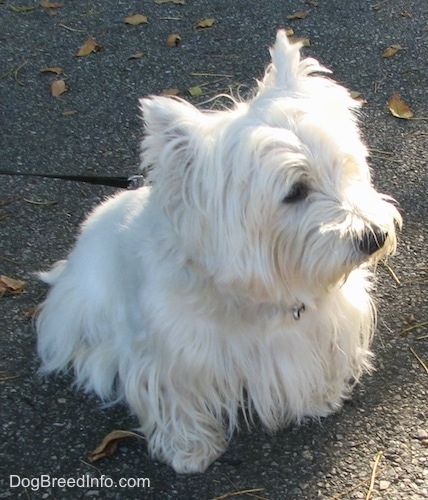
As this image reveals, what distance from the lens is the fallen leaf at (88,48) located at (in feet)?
17.5

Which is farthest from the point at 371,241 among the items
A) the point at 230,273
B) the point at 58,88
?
the point at 58,88

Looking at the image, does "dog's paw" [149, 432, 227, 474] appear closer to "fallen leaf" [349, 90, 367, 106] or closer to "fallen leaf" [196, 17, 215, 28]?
"fallen leaf" [349, 90, 367, 106]

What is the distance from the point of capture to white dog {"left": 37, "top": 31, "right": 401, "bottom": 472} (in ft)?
6.98

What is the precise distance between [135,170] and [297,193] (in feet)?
7.04

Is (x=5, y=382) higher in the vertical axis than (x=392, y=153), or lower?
lower

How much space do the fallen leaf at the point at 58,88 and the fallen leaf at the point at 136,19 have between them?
0.92 meters

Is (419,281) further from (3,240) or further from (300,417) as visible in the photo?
(3,240)

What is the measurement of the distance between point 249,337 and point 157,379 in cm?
36

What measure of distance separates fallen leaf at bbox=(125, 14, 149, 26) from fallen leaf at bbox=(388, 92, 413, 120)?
2.09 m

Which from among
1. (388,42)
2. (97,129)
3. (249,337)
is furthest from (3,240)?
(388,42)

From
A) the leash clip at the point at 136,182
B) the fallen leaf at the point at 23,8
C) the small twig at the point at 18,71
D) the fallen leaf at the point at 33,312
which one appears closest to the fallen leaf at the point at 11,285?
the fallen leaf at the point at 33,312

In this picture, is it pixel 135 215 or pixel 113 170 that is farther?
pixel 113 170

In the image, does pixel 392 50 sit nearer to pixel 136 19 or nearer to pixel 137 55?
pixel 137 55

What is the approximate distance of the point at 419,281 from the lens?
3.30 meters
